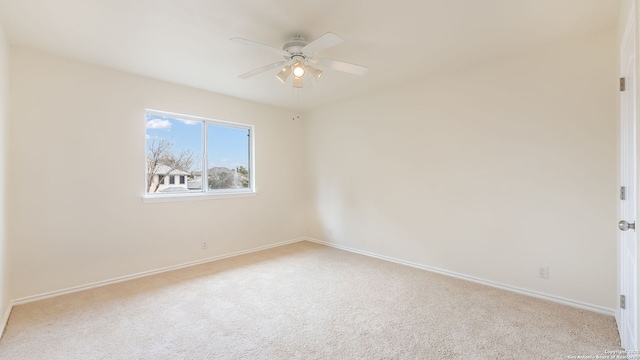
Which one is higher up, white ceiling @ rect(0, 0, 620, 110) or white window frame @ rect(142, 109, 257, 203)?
white ceiling @ rect(0, 0, 620, 110)

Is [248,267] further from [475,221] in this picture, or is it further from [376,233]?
[475,221]

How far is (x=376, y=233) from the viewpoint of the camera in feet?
13.8

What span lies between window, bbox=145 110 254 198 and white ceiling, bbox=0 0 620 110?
0.87 meters

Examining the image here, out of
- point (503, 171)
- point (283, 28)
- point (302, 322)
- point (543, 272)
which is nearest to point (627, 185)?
point (503, 171)

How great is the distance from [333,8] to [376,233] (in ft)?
9.96

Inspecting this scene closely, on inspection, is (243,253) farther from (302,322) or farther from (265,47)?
(265,47)

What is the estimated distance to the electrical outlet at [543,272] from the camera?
2754mm

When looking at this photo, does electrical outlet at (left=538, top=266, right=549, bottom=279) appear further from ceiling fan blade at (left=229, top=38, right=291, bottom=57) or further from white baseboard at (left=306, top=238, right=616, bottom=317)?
ceiling fan blade at (left=229, top=38, right=291, bottom=57)

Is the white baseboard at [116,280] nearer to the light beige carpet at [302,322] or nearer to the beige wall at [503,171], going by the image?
the light beige carpet at [302,322]

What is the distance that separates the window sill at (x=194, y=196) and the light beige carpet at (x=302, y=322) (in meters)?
0.95

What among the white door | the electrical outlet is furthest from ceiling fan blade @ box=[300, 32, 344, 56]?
the electrical outlet

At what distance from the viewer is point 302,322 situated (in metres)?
2.36

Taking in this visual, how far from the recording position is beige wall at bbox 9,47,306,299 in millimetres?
2754

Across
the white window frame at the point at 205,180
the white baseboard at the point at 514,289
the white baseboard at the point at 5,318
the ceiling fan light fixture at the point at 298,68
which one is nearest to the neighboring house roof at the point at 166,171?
the white window frame at the point at 205,180
